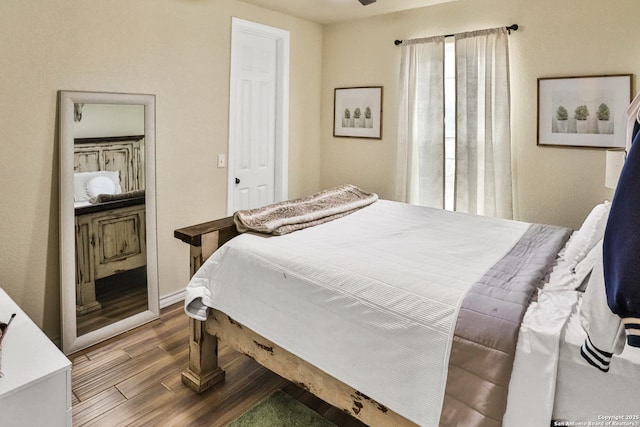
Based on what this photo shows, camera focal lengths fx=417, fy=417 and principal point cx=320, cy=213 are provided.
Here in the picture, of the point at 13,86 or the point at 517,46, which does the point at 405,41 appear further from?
the point at 13,86

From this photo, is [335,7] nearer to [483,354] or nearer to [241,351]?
[241,351]

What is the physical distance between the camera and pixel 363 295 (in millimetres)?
1642

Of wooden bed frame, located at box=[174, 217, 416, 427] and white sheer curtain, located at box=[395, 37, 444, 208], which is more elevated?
white sheer curtain, located at box=[395, 37, 444, 208]

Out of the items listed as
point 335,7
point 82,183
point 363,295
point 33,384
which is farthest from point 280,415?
point 335,7

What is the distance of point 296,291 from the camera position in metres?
1.81

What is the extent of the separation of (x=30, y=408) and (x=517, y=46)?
12.0 feet

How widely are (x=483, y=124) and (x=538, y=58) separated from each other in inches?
23.4

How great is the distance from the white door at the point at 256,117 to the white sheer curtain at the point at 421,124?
1.13 m

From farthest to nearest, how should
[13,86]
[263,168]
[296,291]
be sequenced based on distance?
[263,168] < [13,86] < [296,291]

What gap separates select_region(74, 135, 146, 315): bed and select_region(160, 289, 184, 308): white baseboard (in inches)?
16.6

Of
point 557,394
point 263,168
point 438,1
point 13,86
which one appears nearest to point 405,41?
point 438,1

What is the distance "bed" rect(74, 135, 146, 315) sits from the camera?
2.60 m

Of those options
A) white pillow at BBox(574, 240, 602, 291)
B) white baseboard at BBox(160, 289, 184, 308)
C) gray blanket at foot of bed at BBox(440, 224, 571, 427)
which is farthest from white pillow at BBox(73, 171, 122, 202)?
white pillow at BBox(574, 240, 602, 291)

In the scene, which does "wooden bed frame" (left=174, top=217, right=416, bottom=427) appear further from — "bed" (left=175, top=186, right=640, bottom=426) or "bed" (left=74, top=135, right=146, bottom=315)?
"bed" (left=74, top=135, right=146, bottom=315)
